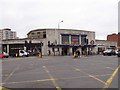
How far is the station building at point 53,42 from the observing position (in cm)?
7331

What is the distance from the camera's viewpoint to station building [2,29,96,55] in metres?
73.3

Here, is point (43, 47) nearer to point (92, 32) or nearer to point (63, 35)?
point (63, 35)

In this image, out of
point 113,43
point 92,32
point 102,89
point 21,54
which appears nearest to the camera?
point 102,89

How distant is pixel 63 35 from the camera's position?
3059 inches

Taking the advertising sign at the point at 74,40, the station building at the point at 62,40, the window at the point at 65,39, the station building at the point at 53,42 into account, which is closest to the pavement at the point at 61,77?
the station building at the point at 53,42

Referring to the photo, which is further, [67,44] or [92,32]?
[92,32]

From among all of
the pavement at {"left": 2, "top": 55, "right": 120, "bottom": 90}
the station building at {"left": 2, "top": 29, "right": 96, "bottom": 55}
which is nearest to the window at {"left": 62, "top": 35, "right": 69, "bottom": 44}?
the station building at {"left": 2, "top": 29, "right": 96, "bottom": 55}

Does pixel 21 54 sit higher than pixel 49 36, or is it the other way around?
pixel 49 36

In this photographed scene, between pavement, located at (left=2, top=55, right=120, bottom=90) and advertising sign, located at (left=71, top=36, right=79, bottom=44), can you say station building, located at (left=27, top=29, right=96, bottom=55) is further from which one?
pavement, located at (left=2, top=55, right=120, bottom=90)

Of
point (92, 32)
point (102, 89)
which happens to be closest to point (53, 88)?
point (102, 89)

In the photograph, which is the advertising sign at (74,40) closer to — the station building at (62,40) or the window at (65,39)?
the station building at (62,40)

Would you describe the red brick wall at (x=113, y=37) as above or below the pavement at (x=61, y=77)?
above

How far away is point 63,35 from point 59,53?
5.91 meters

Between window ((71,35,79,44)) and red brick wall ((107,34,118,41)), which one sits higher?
red brick wall ((107,34,118,41))
